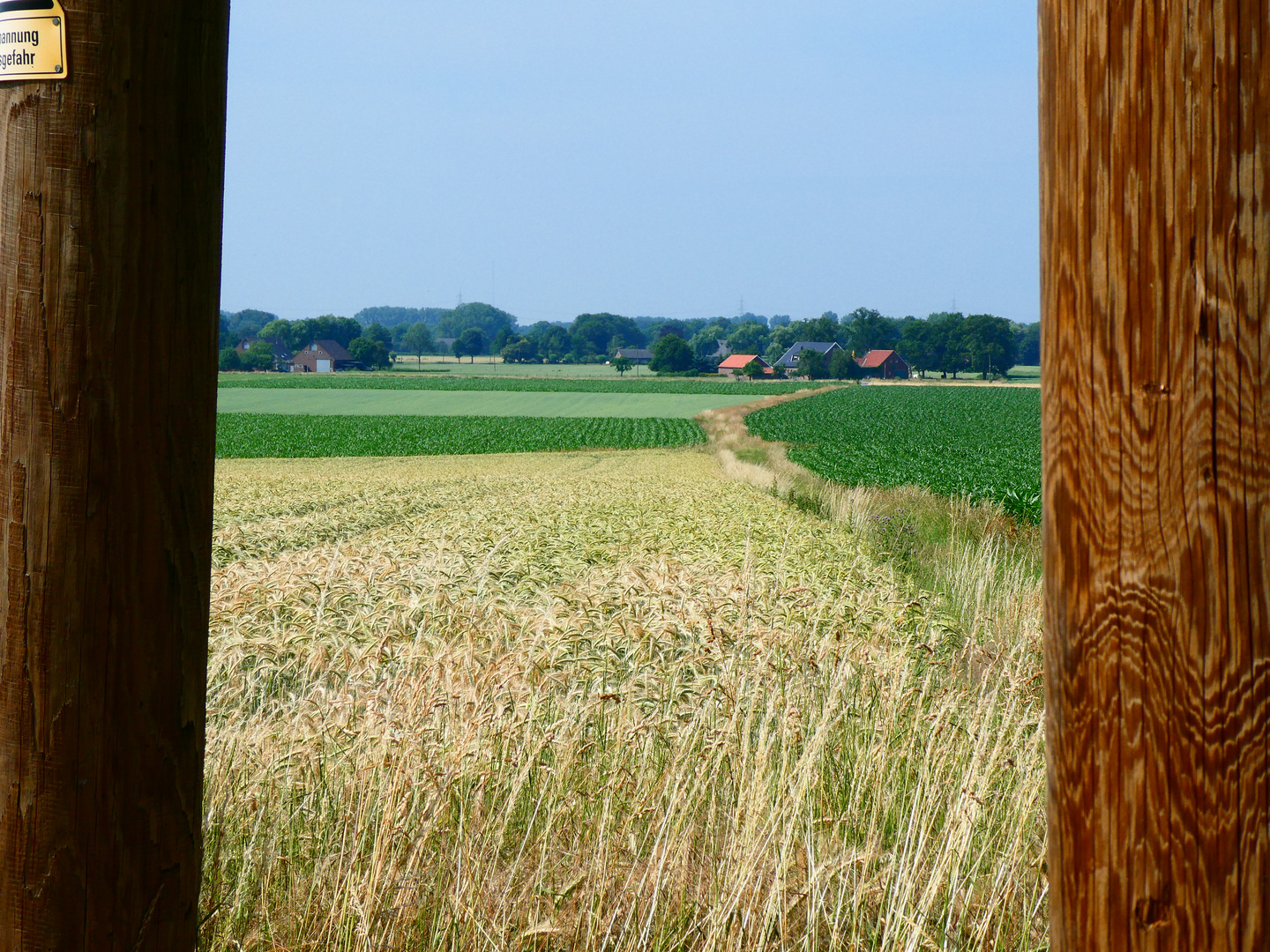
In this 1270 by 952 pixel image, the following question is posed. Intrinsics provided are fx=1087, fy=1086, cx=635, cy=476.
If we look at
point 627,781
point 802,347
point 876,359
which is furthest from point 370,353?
point 627,781

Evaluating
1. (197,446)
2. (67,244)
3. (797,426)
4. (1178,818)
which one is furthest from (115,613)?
(797,426)

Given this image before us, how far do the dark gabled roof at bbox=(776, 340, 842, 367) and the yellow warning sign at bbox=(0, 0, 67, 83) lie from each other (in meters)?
156

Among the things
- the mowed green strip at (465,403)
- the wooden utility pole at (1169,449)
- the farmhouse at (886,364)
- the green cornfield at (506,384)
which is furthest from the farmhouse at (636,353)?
the wooden utility pole at (1169,449)

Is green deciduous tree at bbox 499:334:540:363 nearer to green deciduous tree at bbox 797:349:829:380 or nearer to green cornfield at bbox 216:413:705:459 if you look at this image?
green deciduous tree at bbox 797:349:829:380

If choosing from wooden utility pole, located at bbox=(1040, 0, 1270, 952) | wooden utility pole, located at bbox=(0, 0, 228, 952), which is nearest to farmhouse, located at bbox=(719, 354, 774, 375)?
wooden utility pole, located at bbox=(0, 0, 228, 952)

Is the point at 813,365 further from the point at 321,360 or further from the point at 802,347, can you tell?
the point at 321,360

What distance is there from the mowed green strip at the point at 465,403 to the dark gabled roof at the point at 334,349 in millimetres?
45394

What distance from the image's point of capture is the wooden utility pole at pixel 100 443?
54.1 inches

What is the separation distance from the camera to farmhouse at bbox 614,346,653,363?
168 m

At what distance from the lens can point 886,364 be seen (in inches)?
5389

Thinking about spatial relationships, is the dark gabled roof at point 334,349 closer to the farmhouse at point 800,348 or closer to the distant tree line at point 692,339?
the distant tree line at point 692,339

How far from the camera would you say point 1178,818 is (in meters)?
1.09

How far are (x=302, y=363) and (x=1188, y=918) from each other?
478 feet

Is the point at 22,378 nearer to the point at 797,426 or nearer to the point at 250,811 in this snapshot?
the point at 250,811
